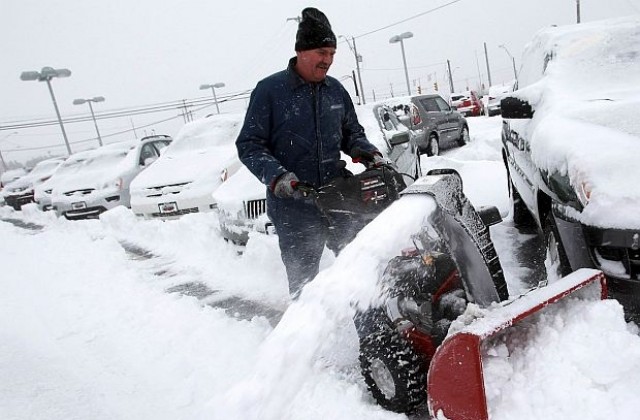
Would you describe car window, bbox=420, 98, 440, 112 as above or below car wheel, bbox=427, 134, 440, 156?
above

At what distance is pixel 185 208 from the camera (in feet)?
23.5

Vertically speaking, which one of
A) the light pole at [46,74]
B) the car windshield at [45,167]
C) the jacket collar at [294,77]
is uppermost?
the light pole at [46,74]

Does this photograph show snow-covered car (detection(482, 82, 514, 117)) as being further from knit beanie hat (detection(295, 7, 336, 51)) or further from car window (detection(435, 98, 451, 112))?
knit beanie hat (detection(295, 7, 336, 51))

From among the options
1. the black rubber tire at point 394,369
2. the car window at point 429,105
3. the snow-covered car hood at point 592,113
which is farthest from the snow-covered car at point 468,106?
the black rubber tire at point 394,369

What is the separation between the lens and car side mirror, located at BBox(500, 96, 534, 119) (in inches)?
123

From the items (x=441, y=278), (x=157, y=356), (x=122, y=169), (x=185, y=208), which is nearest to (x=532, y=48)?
(x=441, y=278)

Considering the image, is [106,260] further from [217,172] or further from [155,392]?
[155,392]

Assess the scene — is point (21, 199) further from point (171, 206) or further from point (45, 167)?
point (171, 206)

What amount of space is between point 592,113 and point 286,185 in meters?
1.92

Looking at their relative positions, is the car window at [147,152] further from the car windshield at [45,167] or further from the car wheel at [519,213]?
the car windshield at [45,167]

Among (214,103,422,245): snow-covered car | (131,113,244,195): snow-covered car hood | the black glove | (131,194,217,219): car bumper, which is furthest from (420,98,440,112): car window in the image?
the black glove

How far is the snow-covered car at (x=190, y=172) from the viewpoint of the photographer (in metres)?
7.11

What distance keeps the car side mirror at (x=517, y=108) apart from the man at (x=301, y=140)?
3.77 ft

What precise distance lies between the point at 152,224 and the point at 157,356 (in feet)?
16.5
